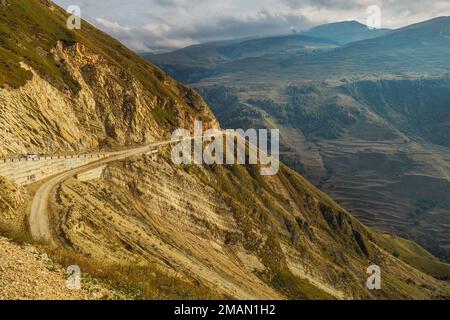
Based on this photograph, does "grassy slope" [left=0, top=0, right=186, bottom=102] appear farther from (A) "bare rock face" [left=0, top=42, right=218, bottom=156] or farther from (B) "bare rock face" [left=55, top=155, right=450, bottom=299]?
(B) "bare rock face" [left=55, top=155, right=450, bottom=299]

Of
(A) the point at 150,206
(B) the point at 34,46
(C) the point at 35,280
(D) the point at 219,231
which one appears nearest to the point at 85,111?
(B) the point at 34,46

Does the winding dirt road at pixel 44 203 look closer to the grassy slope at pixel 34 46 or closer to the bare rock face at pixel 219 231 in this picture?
the bare rock face at pixel 219 231

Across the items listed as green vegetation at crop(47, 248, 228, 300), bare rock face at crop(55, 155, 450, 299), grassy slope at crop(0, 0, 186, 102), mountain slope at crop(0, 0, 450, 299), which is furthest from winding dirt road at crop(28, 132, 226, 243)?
grassy slope at crop(0, 0, 186, 102)

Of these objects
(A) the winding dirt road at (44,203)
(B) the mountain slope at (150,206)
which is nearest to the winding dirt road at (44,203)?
(A) the winding dirt road at (44,203)

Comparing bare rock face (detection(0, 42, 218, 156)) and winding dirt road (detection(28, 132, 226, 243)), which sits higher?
bare rock face (detection(0, 42, 218, 156))

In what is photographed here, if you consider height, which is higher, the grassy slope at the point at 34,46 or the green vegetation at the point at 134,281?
→ the grassy slope at the point at 34,46

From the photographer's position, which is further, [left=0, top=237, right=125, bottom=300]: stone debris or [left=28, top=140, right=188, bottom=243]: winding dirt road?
[left=28, top=140, right=188, bottom=243]: winding dirt road

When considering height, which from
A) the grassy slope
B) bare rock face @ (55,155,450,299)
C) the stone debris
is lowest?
bare rock face @ (55,155,450,299)
